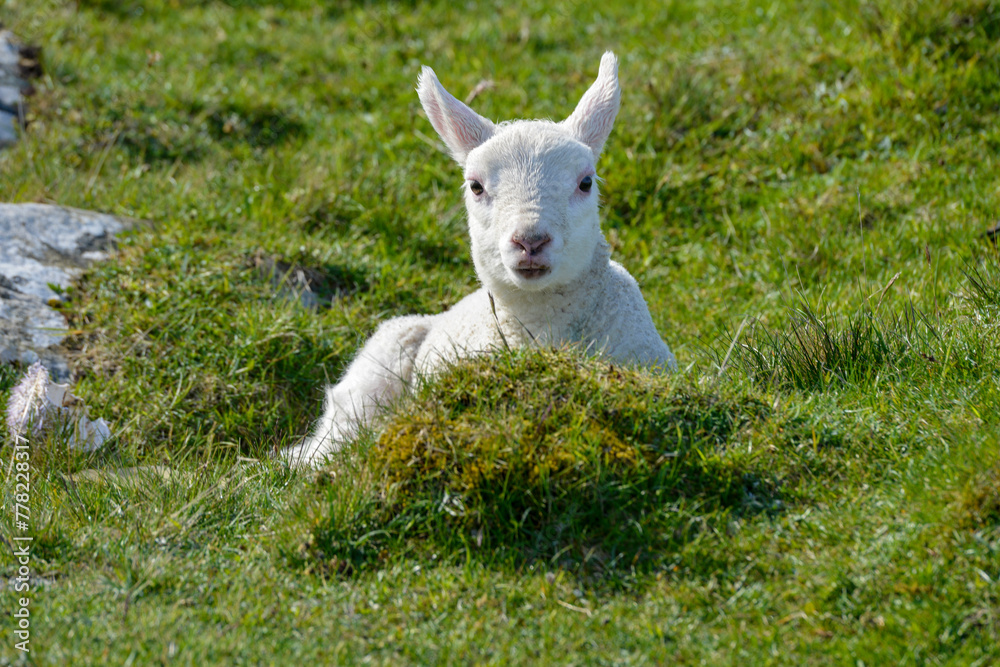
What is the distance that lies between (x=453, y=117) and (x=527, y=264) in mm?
1367

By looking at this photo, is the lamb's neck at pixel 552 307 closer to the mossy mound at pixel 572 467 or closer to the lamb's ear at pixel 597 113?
the lamb's ear at pixel 597 113

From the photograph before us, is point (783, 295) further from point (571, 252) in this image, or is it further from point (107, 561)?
point (107, 561)

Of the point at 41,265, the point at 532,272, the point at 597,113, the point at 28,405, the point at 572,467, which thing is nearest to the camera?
the point at 572,467

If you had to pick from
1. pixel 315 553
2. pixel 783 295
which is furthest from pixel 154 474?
pixel 783 295

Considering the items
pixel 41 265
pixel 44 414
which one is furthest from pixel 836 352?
pixel 41 265

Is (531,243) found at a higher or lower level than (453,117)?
lower

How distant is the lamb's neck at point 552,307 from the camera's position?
5.17m

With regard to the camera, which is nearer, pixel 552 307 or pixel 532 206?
pixel 532 206

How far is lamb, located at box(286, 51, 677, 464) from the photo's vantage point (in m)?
4.75

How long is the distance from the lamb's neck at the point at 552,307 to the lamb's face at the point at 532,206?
86 millimetres

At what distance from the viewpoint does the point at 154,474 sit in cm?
436

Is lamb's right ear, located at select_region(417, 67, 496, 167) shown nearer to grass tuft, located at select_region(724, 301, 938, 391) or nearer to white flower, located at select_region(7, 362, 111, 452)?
grass tuft, located at select_region(724, 301, 938, 391)

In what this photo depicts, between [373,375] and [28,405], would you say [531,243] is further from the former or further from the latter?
[28,405]
